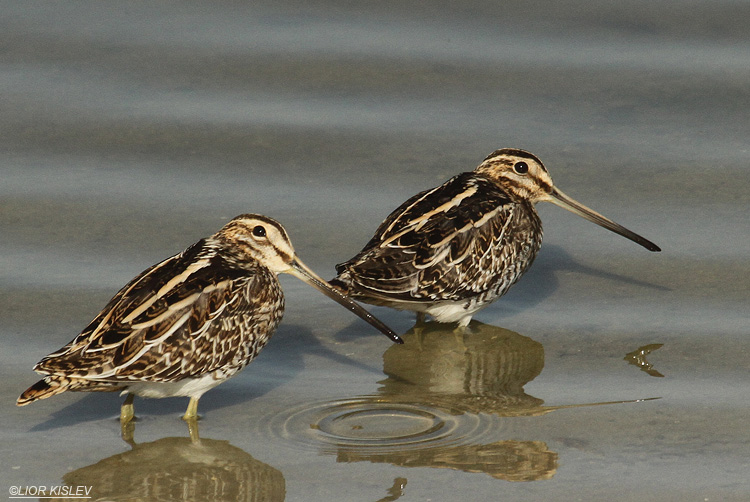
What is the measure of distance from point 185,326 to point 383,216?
11.7 ft

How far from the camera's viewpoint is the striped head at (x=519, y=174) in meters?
10.5

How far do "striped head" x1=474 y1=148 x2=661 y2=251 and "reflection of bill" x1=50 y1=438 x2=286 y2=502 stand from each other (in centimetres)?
359

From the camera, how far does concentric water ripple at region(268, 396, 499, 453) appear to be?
8156mm

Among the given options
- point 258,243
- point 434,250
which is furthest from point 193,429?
point 434,250

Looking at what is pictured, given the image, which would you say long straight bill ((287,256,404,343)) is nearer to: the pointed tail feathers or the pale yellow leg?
the pale yellow leg

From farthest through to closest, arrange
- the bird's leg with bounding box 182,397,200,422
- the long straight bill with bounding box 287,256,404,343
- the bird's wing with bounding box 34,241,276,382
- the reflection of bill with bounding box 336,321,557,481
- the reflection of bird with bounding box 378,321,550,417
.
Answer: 1. the long straight bill with bounding box 287,256,404,343
2. the reflection of bird with bounding box 378,321,550,417
3. the bird's leg with bounding box 182,397,200,422
4. the reflection of bill with bounding box 336,321,557,481
5. the bird's wing with bounding box 34,241,276,382

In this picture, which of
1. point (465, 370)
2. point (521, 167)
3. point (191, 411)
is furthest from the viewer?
point (521, 167)

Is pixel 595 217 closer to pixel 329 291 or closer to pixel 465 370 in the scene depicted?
pixel 465 370

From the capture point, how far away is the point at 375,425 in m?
8.40

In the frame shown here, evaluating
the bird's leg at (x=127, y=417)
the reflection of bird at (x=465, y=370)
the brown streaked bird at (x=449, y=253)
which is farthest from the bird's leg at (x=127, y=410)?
the brown streaked bird at (x=449, y=253)

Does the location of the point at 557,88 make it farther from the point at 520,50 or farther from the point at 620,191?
the point at 620,191

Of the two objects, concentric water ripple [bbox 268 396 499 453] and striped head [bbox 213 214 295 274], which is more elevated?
striped head [bbox 213 214 295 274]

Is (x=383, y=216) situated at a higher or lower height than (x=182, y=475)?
higher

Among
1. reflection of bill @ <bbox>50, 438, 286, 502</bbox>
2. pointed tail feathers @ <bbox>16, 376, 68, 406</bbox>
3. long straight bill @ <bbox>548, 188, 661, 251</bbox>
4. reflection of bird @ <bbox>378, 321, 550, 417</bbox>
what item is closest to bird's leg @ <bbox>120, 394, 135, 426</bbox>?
reflection of bill @ <bbox>50, 438, 286, 502</bbox>
